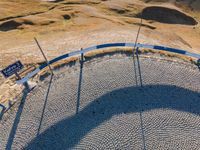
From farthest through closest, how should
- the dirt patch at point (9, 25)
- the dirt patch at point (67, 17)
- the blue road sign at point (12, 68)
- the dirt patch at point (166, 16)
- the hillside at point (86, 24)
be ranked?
1. the dirt patch at point (166, 16)
2. the dirt patch at point (67, 17)
3. the dirt patch at point (9, 25)
4. the hillside at point (86, 24)
5. the blue road sign at point (12, 68)

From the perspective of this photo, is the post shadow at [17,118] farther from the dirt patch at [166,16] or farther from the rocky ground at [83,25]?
the dirt patch at [166,16]

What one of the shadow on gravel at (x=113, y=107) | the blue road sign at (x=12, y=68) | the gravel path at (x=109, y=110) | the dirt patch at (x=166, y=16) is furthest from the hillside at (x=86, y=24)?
the shadow on gravel at (x=113, y=107)

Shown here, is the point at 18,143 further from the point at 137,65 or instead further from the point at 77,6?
the point at 77,6

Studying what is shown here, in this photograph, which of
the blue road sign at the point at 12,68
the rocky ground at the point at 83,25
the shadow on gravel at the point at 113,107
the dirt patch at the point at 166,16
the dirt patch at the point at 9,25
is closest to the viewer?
the shadow on gravel at the point at 113,107

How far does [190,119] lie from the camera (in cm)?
1781

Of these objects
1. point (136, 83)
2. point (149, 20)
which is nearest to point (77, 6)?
point (149, 20)

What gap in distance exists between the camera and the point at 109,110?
59.1 feet

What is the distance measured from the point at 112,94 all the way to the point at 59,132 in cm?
533

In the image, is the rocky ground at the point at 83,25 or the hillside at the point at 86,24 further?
the hillside at the point at 86,24

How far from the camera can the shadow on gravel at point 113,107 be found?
53.3ft

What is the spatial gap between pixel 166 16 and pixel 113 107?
29.6m

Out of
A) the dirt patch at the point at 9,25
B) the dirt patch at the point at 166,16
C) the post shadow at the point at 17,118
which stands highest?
the dirt patch at the point at 9,25

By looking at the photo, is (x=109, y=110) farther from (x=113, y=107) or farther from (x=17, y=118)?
(x=17, y=118)

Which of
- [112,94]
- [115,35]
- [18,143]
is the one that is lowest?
[18,143]
